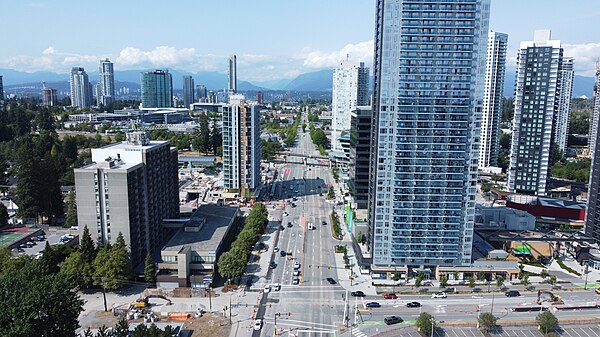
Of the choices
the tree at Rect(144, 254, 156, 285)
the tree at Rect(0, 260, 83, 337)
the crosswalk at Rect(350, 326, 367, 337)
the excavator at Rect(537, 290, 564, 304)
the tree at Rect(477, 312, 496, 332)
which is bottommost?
the crosswalk at Rect(350, 326, 367, 337)

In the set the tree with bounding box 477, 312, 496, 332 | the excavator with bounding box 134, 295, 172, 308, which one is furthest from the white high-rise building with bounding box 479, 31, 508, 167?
the excavator with bounding box 134, 295, 172, 308

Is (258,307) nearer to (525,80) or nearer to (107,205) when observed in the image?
(107,205)

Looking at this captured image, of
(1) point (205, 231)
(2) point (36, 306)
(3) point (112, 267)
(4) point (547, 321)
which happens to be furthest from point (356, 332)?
(2) point (36, 306)

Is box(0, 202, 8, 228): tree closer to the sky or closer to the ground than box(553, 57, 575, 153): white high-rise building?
closer to the ground

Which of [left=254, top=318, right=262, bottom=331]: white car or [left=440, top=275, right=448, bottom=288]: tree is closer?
[left=254, top=318, right=262, bottom=331]: white car

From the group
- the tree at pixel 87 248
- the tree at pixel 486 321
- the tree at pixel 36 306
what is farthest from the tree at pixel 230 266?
the tree at pixel 486 321

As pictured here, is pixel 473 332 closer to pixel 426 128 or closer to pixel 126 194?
pixel 426 128

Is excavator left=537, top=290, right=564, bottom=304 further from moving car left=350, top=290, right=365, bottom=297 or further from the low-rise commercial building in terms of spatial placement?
the low-rise commercial building
